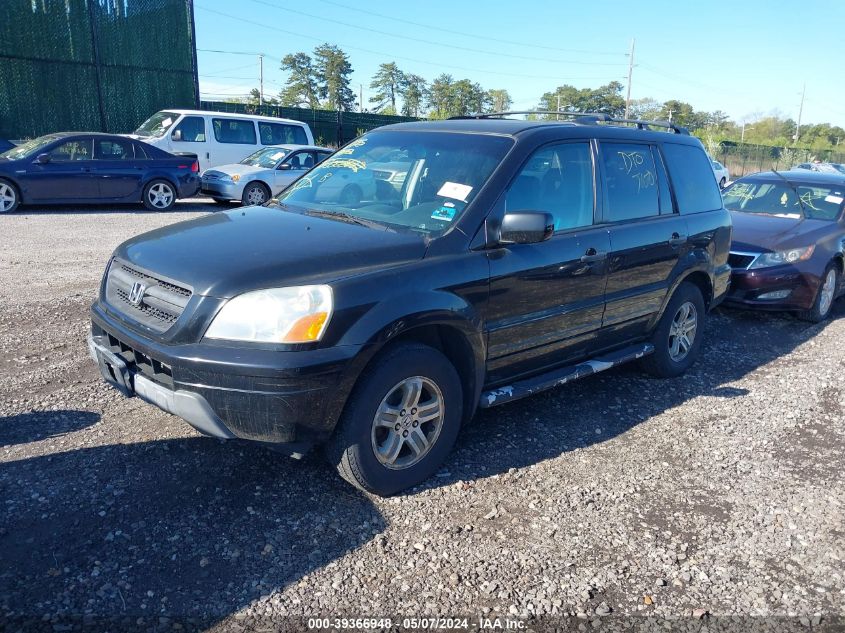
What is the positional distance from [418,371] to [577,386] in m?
2.29

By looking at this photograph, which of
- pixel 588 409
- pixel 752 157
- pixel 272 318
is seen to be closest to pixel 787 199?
pixel 588 409

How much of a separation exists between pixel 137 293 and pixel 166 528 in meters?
1.16

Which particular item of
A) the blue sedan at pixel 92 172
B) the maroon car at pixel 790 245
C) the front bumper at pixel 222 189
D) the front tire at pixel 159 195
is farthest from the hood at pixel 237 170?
the maroon car at pixel 790 245

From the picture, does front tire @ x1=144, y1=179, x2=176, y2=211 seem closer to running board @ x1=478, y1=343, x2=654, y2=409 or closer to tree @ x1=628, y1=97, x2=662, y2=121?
running board @ x1=478, y1=343, x2=654, y2=409

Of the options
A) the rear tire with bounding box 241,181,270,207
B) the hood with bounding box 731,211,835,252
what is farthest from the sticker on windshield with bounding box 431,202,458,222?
the rear tire with bounding box 241,181,270,207

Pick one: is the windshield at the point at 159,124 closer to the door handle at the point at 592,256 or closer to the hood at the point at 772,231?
the hood at the point at 772,231

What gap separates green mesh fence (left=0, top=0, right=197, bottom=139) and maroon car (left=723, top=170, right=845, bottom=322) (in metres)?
20.4

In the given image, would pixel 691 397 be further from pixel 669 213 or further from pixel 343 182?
pixel 343 182

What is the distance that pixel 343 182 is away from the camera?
4.53m

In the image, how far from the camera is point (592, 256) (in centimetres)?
446

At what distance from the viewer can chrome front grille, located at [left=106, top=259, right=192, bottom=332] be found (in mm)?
3291

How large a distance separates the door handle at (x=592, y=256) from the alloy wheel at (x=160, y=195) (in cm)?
1162

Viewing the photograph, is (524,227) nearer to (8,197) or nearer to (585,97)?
(8,197)

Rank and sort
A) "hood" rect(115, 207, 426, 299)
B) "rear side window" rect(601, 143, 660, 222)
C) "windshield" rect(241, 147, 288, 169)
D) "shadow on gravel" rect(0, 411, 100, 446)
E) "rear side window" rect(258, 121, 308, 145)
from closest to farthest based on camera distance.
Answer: "hood" rect(115, 207, 426, 299), "shadow on gravel" rect(0, 411, 100, 446), "rear side window" rect(601, 143, 660, 222), "windshield" rect(241, 147, 288, 169), "rear side window" rect(258, 121, 308, 145)
